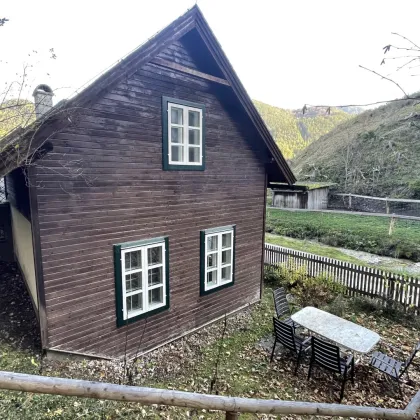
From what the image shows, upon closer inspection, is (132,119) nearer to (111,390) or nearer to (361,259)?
(111,390)

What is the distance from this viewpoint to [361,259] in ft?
58.5

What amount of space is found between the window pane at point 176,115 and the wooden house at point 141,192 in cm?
4

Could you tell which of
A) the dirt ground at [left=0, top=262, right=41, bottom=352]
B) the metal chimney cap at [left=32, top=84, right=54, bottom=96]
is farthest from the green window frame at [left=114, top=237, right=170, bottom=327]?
the metal chimney cap at [left=32, top=84, right=54, bottom=96]

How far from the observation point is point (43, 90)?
6.52 meters

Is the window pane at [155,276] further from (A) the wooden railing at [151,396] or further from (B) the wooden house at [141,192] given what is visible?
(A) the wooden railing at [151,396]

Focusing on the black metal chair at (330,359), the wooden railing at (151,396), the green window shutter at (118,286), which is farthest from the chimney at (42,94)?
the black metal chair at (330,359)

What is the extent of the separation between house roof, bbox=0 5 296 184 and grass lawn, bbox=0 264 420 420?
149 inches

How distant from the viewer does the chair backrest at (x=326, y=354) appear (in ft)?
19.3

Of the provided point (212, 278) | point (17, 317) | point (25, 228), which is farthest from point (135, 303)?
point (25, 228)

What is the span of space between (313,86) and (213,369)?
664 centimetres

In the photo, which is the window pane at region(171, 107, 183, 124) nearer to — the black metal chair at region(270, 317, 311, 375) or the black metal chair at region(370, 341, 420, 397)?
the black metal chair at region(270, 317, 311, 375)

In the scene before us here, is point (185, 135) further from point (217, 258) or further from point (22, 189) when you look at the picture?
point (22, 189)

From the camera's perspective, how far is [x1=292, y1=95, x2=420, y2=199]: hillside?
1427 inches

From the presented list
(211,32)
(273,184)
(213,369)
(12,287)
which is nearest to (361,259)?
(273,184)
